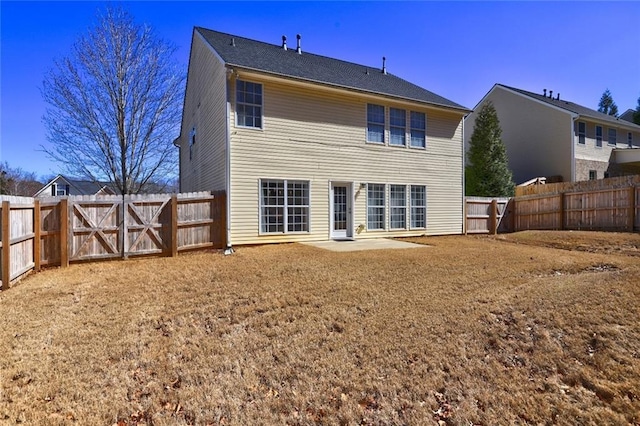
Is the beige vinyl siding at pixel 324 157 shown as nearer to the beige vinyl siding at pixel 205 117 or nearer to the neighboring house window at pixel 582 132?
the beige vinyl siding at pixel 205 117

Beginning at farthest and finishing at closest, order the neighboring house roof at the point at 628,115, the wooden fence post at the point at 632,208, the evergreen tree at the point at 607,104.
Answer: the evergreen tree at the point at 607,104 < the neighboring house roof at the point at 628,115 < the wooden fence post at the point at 632,208

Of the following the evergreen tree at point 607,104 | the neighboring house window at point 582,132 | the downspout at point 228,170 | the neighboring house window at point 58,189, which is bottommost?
the downspout at point 228,170

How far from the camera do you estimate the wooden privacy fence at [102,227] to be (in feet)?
21.5

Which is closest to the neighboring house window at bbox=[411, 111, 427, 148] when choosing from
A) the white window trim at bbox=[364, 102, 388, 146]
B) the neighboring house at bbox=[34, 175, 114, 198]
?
the white window trim at bbox=[364, 102, 388, 146]

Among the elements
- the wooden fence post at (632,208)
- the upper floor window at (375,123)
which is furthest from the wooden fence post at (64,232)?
the wooden fence post at (632,208)

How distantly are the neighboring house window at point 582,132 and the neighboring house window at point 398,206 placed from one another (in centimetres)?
1598

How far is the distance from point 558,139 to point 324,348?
24341 mm

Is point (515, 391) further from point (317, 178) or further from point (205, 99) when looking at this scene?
point (205, 99)

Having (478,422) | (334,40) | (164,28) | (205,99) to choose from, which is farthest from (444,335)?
(164,28)

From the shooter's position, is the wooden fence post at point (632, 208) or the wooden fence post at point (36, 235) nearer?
the wooden fence post at point (36, 235)

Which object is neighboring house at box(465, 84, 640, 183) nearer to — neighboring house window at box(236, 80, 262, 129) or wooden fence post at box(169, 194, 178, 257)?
neighboring house window at box(236, 80, 262, 129)

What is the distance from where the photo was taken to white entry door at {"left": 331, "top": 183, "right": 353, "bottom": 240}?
12492mm

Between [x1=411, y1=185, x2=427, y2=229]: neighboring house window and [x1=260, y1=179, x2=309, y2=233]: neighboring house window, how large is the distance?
494 cm

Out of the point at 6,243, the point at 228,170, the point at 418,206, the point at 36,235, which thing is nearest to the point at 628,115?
the point at 418,206
